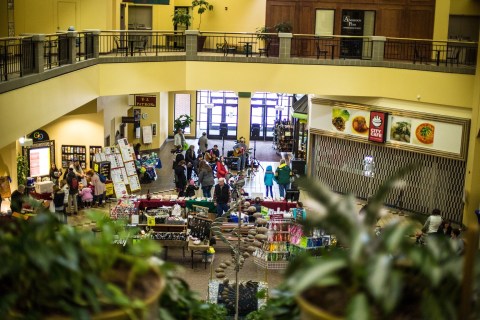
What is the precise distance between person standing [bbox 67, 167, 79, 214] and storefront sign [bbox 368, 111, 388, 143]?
793cm

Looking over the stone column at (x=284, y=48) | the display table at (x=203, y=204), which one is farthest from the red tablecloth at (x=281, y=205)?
the stone column at (x=284, y=48)

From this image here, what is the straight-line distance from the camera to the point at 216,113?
109ft

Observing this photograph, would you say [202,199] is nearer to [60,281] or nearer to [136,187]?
[136,187]

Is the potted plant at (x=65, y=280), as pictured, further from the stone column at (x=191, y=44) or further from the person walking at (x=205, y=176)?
the stone column at (x=191, y=44)

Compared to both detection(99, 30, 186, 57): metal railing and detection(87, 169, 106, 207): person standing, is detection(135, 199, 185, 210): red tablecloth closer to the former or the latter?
detection(87, 169, 106, 207): person standing

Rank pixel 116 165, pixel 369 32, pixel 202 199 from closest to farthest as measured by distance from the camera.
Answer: pixel 202 199 < pixel 116 165 < pixel 369 32

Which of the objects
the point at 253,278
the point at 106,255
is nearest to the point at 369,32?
the point at 253,278

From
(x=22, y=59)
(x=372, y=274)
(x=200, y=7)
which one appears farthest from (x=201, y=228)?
(x=200, y=7)

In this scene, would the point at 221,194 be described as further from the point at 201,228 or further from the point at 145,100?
the point at 145,100

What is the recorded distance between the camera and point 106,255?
3.65m

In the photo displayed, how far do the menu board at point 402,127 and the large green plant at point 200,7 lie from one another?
6197 millimetres

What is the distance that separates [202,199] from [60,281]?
1523 centimetres

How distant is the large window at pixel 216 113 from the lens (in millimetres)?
32906

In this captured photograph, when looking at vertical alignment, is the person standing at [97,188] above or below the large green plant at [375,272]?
below
